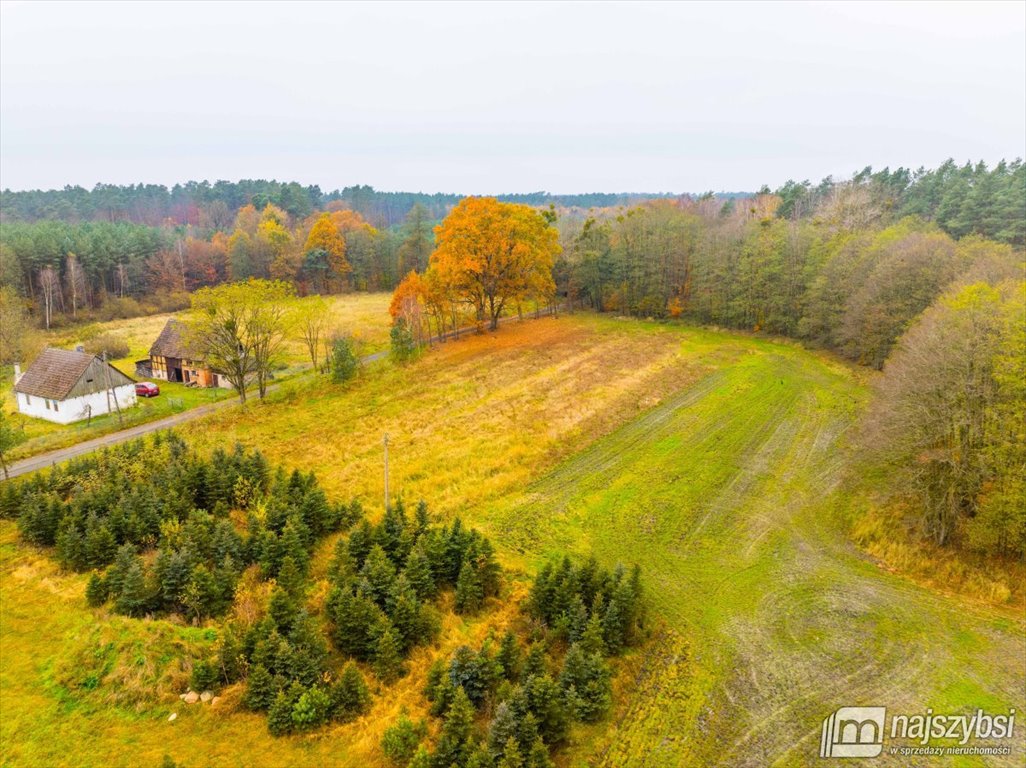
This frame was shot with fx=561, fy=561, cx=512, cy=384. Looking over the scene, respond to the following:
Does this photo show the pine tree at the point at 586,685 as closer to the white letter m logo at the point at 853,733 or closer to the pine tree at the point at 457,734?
the pine tree at the point at 457,734

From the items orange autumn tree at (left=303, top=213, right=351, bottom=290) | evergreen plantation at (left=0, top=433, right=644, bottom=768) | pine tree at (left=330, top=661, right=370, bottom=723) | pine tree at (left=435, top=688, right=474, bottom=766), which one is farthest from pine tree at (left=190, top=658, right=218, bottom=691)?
orange autumn tree at (left=303, top=213, right=351, bottom=290)

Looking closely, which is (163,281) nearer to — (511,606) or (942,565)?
(511,606)

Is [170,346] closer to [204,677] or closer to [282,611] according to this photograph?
[282,611]

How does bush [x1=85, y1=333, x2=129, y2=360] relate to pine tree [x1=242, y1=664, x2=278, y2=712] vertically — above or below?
above

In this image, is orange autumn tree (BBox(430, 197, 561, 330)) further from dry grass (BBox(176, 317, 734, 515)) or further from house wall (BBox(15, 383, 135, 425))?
house wall (BBox(15, 383, 135, 425))

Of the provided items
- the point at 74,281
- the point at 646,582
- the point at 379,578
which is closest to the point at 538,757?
the point at 379,578

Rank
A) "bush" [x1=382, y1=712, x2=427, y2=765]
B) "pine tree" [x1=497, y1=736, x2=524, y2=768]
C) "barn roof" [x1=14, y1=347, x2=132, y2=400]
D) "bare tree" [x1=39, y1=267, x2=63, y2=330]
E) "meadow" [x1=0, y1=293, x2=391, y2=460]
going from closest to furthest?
"pine tree" [x1=497, y1=736, x2=524, y2=768] → "bush" [x1=382, y1=712, x2=427, y2=765] → "meadow" [x1=0, y1=293, x2=391, y2=460] → "barn roof" [x1=14, y1=347, x2=132, y2=400] → "bare tree" [x1=39, y1=267, x2=63, y2=330]
